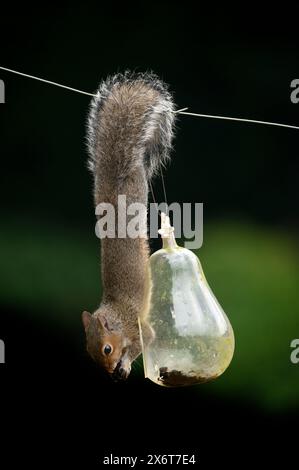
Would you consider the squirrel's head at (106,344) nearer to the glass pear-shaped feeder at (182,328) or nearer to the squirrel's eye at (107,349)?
the squirrel's eye at (107,349)

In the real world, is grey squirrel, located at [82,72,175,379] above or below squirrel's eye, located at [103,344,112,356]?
above

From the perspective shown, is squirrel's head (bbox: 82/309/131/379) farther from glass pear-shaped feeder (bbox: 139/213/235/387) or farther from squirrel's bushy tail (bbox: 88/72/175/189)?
squirrel's bushy tail (bbox: 88/72/175/189)

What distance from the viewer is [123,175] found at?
175cm

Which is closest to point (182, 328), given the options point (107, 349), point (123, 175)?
point (107, 349)

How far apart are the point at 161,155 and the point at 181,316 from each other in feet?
1.73

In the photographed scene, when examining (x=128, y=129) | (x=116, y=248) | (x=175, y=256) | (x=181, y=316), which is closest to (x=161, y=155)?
(x=128, y=129)

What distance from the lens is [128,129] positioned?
1734 millimetres

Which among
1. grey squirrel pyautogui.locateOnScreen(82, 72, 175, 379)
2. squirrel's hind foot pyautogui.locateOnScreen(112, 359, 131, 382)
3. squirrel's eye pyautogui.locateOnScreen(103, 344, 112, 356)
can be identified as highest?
grey squirrel pyautogui.locateOnScreen(82, 72, 175, 379)

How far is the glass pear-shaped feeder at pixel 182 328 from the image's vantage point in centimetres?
146

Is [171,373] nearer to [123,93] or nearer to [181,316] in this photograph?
[181,316]

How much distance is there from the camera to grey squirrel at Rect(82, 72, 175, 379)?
66.8 inches

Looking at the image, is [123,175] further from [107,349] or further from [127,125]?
[107,349]

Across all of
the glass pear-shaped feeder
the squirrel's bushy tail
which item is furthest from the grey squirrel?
the glass pear-shaped feeder

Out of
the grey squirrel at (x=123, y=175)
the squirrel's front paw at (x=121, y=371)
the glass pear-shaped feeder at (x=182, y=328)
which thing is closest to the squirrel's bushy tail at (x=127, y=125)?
the grey squirrel at (x=123, y=175)
